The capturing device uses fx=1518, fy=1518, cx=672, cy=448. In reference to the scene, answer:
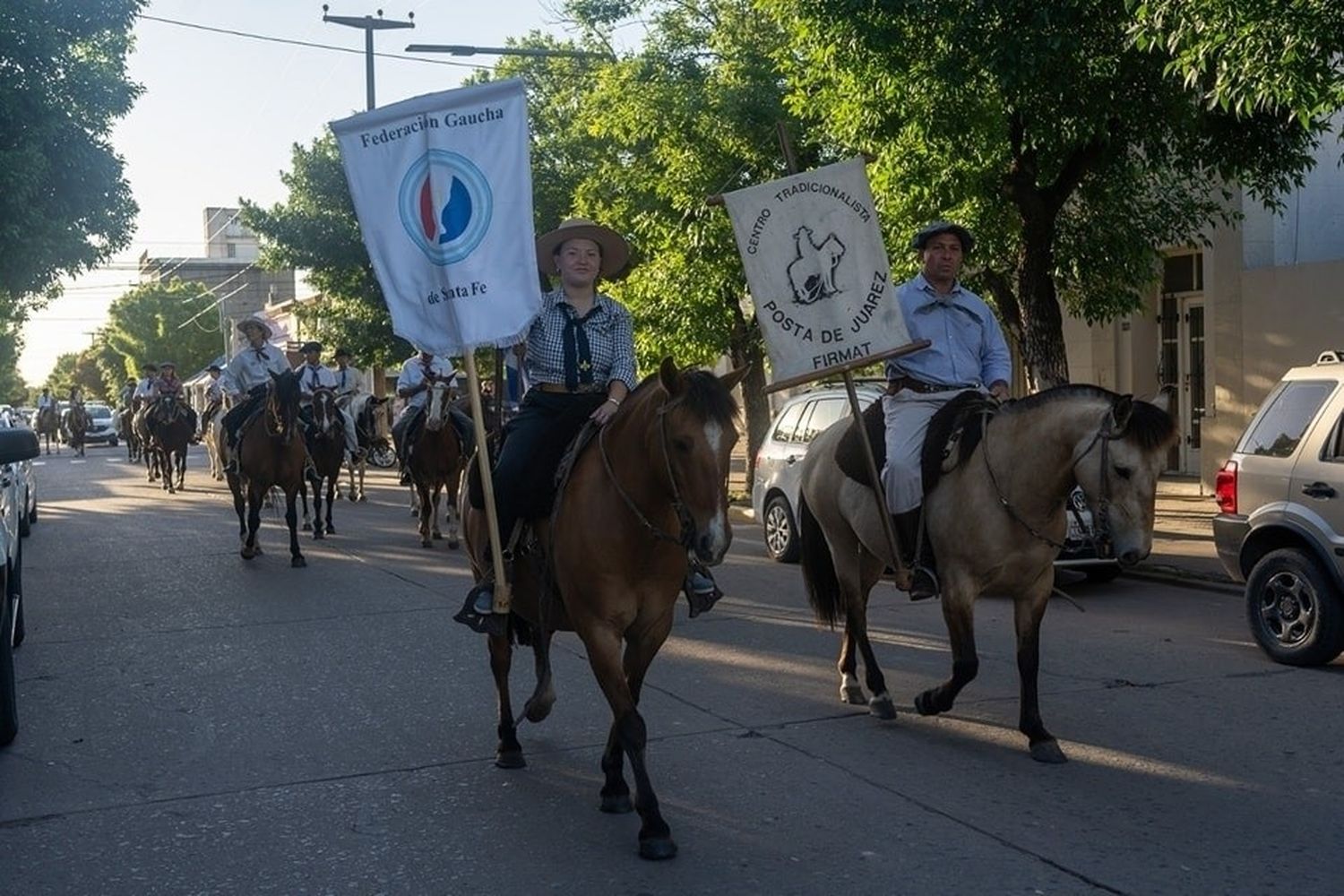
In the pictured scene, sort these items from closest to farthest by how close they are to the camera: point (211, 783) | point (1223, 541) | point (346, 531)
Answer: point (211, 783) < point (1223, 541) < point (346, 531)

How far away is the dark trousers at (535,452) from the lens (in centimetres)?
668

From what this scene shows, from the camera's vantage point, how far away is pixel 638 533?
6.12 meters

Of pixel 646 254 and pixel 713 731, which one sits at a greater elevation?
pixel 646 254

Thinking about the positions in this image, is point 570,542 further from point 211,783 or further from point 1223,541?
point 1223,541

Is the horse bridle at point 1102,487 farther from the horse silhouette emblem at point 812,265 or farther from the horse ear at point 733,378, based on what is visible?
the horse ear at point 733,378

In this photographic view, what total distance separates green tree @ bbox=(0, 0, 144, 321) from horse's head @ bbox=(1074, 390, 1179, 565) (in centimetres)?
1871

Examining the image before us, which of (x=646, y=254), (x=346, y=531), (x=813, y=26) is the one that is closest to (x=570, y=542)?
(x=813, y=26)

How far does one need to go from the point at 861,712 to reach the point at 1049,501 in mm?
1677

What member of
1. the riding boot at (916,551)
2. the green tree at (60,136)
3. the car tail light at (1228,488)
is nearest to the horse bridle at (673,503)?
the riding boot at (916,551)

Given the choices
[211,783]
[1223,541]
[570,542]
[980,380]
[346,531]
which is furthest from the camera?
[346,531]

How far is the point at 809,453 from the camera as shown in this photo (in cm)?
928

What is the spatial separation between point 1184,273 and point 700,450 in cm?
1804

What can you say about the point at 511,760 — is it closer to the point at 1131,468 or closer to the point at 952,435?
the point at 952,435

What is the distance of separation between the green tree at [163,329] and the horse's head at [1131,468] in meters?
92.1
